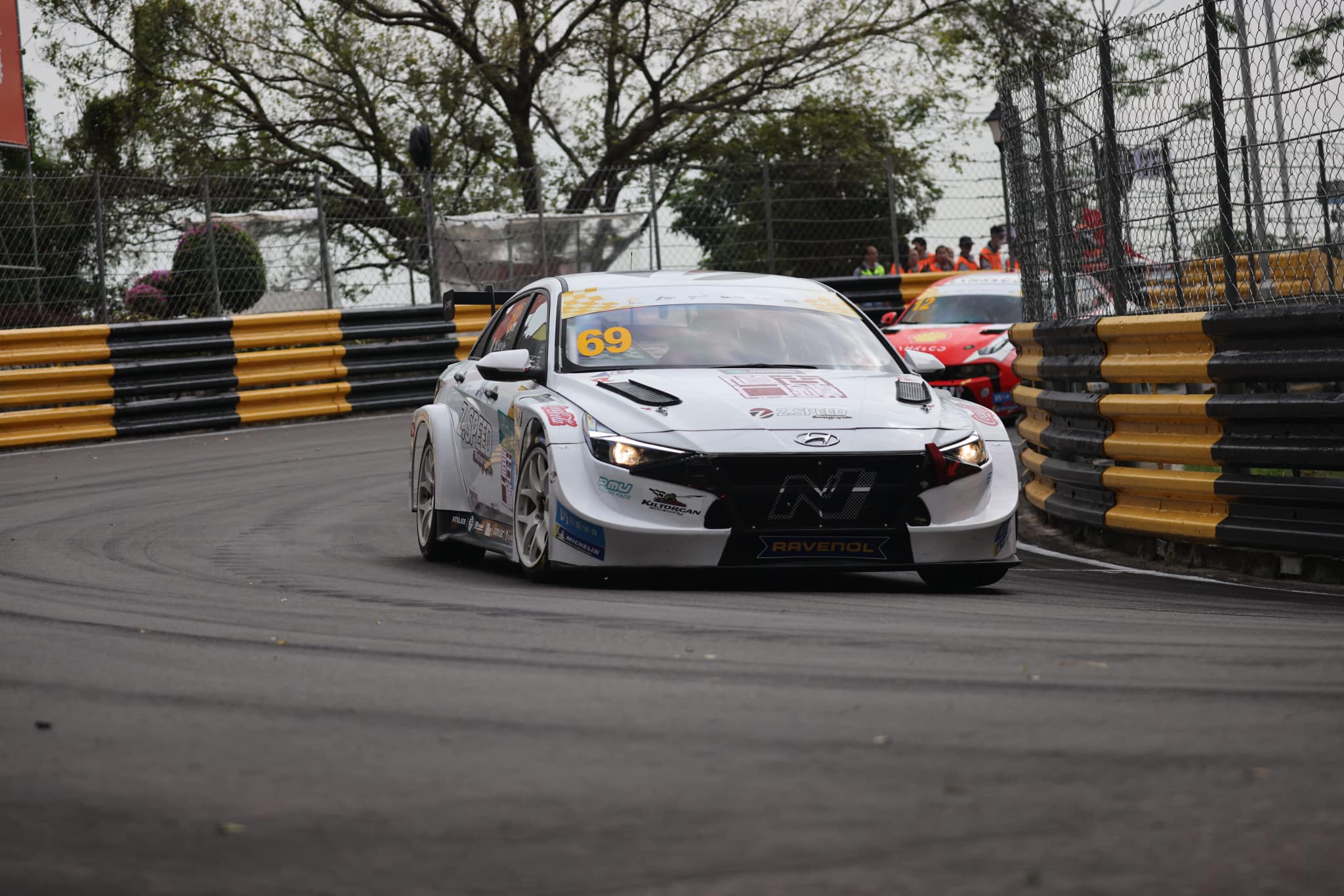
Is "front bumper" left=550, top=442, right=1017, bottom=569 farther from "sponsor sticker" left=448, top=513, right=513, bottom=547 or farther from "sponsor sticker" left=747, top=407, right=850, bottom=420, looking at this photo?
"sponsor sticker" left=448, top=513, right=513, bottom=547

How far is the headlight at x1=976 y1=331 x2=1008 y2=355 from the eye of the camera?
17.8 meters

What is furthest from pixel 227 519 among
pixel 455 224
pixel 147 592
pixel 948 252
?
pixel 948 252

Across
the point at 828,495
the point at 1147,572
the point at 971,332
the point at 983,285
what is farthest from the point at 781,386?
the point at 983,285

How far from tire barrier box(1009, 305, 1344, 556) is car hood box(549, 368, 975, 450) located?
1.20 metres

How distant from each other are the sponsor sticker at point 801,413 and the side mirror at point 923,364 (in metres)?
1.01

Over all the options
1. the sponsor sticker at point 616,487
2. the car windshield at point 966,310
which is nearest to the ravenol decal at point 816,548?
the sponsor sticker at point 616,487

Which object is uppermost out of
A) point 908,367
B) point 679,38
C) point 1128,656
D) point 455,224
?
point 679,38

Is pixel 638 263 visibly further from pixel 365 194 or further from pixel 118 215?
pixel 365 194

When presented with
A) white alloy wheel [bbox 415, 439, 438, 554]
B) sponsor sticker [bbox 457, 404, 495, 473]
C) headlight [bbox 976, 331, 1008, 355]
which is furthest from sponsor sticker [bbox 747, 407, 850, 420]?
headlight [bbox 976, 331, 1008, 355]

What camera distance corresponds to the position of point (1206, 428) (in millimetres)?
8594

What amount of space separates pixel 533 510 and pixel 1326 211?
11.6 feet

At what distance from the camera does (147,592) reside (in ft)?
24.2

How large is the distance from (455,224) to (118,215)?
15.2ft

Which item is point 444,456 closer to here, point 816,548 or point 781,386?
point 781,386
